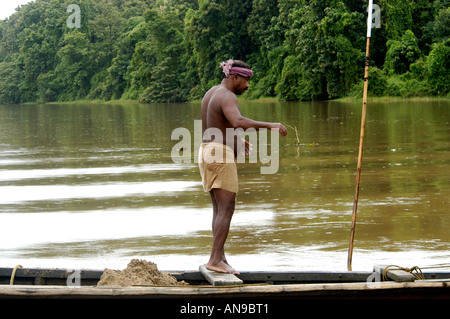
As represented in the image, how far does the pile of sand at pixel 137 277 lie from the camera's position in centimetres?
565

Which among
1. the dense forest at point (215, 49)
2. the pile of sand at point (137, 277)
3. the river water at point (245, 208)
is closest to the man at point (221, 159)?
the pile of sand at point (137, 277)

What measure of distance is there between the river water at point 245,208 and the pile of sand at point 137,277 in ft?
6.11

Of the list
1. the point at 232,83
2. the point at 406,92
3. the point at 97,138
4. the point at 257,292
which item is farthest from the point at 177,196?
the point at 406,92

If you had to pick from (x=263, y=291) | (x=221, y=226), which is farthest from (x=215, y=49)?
(x=263, y=291)

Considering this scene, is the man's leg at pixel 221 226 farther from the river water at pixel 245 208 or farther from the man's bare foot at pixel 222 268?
the river water at pixel 245 208

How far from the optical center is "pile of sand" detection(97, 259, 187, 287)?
565cm

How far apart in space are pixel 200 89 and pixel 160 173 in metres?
55.3

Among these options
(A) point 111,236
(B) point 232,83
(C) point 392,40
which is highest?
(C) point 392,40

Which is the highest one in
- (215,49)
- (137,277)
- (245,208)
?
(215,49)

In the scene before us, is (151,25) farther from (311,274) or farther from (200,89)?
(311,274)

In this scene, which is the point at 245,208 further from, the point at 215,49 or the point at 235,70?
the point at 215,49

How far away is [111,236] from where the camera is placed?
937 centimetres

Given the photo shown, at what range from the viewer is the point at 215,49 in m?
66.9

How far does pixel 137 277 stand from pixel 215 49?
62.1 meters
